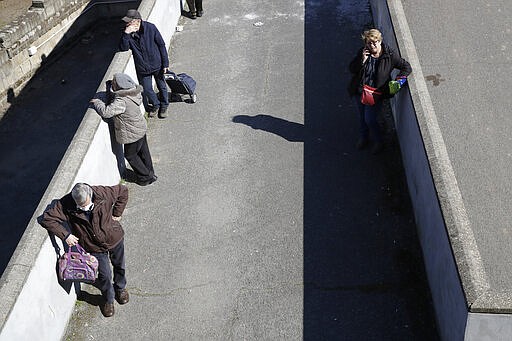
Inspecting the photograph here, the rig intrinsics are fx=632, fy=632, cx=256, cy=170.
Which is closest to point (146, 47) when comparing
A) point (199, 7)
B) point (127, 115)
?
point (127, 115)

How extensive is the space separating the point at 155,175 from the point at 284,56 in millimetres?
3498

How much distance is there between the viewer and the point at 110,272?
6.24 meters

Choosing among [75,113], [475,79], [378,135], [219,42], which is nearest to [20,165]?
[75,113]

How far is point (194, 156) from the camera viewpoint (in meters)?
8.44

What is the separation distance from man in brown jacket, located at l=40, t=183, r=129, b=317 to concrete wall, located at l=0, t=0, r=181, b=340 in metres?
0.20

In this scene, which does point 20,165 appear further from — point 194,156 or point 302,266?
point 302,266

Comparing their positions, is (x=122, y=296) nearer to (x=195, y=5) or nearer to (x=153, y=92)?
(x=153, y=92)

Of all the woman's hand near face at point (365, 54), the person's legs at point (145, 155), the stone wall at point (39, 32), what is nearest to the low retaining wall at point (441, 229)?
the woman's hand near face at point (365, 54)

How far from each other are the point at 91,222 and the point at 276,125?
3.68 m

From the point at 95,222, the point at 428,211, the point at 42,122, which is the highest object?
the point at 95,222

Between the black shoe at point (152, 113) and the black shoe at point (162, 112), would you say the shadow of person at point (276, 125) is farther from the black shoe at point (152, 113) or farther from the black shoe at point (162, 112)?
the black shoe at point (152, 113)

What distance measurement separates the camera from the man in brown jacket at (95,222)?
5750mm

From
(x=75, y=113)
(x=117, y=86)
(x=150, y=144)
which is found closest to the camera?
(x=117, y=86)

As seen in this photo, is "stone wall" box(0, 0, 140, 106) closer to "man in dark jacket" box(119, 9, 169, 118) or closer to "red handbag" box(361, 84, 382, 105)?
"man in dark jacket" box(119, 9, 169, 118)
